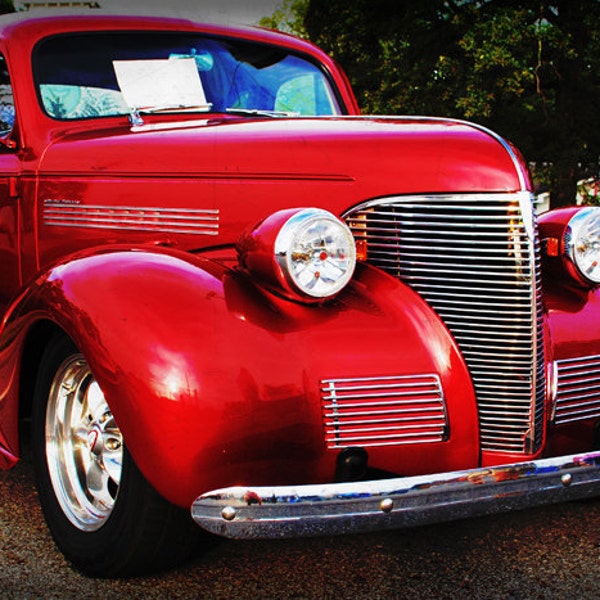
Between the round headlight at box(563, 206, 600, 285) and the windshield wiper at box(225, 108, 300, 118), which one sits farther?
the windshield wiper at box(225, 108, 300, 118)

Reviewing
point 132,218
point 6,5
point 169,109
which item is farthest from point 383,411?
point 6,5

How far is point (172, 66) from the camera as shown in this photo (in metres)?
3.96

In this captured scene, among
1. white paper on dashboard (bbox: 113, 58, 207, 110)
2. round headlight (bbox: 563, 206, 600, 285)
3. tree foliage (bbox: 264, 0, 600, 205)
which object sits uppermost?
white paper on dashboard (bbox: 113, 58, 207, 110)

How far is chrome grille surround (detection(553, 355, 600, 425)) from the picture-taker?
9.39ft

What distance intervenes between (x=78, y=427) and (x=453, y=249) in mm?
1342

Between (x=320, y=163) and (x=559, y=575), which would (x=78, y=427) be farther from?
(x=559, y=575)

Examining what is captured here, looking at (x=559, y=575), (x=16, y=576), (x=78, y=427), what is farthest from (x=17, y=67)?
(x=559, y=575)

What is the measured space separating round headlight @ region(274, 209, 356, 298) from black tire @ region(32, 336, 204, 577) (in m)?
0.70

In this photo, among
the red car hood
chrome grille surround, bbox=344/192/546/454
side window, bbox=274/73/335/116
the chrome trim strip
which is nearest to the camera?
chrome grille surround, bbox=344/192/546/454

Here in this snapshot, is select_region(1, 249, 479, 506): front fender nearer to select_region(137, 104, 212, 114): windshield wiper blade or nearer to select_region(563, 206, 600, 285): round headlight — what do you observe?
select_region(563, 206, 600, 285): round headlight

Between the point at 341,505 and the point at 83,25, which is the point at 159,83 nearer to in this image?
the point at 83,25

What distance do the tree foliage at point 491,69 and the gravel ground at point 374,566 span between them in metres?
15.6

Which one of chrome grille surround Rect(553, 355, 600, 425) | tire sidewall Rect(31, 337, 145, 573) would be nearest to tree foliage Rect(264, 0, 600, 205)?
chrome grille surround Rect(553, 355, 600, 425)

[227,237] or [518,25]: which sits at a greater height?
[227,237]
